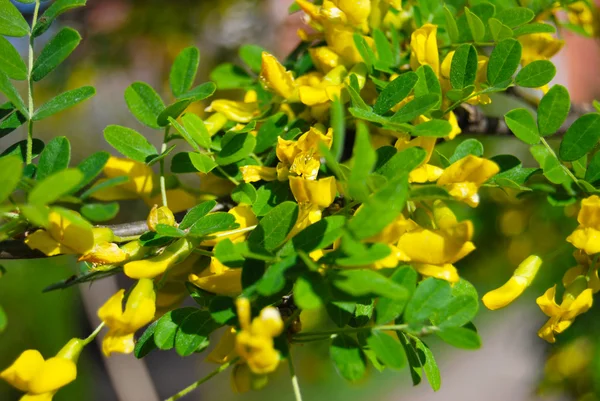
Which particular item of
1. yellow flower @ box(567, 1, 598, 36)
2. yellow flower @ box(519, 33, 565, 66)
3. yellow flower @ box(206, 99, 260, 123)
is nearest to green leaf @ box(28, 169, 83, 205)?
yellow flower @ box(206, 99, 260, 123)

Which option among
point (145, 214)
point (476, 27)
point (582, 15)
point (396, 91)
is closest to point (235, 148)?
point (396, 91)

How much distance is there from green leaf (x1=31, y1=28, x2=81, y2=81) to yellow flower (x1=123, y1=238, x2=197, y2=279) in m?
0.17

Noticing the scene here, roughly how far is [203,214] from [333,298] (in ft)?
0.40

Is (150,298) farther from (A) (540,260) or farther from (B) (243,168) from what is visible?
(A) (540,260)

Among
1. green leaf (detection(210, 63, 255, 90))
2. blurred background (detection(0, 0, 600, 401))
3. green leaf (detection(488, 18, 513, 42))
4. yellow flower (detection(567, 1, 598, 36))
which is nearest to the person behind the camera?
green leaf (detection(488, 18, 513, 42))

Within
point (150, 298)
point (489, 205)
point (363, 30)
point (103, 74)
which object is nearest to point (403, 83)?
point (363, 30)

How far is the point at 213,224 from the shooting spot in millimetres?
403

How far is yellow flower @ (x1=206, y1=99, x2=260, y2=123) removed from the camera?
523 mm

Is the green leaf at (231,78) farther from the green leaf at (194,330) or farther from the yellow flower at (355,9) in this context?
the green leaf at (194,330)

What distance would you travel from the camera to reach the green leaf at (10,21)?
482 mm

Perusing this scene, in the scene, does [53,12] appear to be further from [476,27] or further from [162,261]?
[476,27]

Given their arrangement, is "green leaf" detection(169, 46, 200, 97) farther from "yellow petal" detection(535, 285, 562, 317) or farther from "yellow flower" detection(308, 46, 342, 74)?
"yellow petal" detection(535, 285, 562, 317)

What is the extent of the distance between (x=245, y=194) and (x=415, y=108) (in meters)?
0.14

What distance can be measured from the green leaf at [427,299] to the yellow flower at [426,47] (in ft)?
0.61
